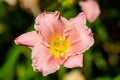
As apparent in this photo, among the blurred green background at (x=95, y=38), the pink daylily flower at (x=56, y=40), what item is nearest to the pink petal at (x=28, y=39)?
the pink daylily flower at (x=56, y=40)

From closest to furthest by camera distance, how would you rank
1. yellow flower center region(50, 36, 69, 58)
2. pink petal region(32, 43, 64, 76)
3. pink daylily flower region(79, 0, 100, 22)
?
pink petal region(32, 43, 64, 76) → yellow flower center region(50, 36, 69, 58) → pink daylily flower region(79, 0, 100, 22)

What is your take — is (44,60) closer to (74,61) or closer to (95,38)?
(74,61)

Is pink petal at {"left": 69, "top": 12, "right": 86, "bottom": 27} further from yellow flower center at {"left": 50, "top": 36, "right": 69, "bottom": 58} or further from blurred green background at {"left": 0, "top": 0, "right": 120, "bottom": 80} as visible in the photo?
blurred green background at {"left": 0, "top": 0, "right": 120, "bottom": 80}

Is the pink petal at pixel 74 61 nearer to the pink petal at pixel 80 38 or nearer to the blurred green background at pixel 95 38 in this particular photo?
the pink petal at pixel 80 38

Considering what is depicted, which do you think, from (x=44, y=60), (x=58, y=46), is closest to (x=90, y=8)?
(x=58, y=46)

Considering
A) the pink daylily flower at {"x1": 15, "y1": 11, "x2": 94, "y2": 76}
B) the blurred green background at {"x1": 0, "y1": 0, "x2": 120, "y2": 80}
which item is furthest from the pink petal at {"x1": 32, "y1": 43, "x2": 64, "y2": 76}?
the blurred green background at {"x1": 0, "y1": 0, "x2": 120, "y2": 80}

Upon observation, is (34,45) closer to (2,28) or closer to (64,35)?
(64,35)

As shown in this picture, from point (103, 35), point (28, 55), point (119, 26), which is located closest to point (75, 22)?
point (28, 55)
